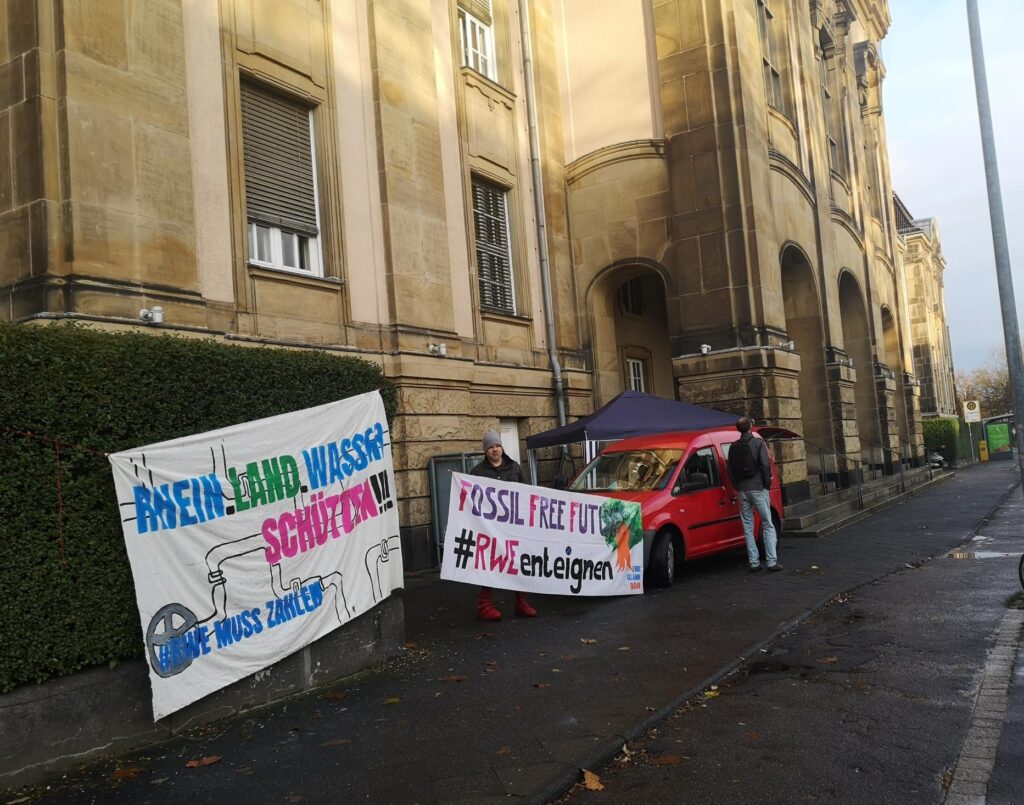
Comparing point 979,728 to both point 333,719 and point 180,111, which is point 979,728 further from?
point 180,111

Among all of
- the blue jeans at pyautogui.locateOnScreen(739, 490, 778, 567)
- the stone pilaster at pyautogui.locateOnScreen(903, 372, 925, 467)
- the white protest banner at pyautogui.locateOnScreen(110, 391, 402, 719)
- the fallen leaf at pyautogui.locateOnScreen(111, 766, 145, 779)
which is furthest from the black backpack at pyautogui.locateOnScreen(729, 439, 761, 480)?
the stone pilaster at pyautogui.locateOnScreen(903, 372, 925, 467)

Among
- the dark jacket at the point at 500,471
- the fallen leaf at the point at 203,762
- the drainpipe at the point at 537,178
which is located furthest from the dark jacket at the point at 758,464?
the fallen leaf at the point at 203,762

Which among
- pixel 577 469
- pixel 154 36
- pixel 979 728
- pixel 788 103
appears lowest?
pixel 979 728

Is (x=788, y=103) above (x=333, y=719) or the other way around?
above

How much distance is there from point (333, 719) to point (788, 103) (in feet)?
68.5

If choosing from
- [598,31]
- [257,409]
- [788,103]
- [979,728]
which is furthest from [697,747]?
[788,103]

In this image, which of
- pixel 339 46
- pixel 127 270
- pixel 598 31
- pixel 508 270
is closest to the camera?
pixel 127 270

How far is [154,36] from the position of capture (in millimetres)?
9445

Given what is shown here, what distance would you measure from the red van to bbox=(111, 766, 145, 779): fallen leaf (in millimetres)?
6581

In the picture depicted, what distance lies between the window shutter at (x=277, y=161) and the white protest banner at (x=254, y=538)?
5006 mm

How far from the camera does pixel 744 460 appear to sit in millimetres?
11273

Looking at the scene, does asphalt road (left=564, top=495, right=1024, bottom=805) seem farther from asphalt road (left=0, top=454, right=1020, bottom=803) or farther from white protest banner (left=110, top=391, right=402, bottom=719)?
white protest banner (left=110, top=391, right=402, bottom=719)

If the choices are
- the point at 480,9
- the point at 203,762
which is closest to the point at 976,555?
the point at 203,762

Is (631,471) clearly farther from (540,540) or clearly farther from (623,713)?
(623,713)
